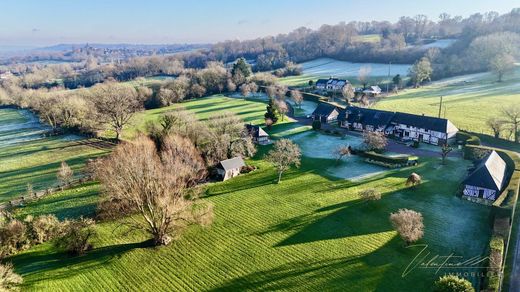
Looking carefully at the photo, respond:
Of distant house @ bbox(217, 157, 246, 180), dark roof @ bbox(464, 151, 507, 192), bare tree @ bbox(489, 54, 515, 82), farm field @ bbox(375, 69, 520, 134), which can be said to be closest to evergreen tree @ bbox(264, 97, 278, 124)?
distant house @ bbox(217, 157, 246, 180)

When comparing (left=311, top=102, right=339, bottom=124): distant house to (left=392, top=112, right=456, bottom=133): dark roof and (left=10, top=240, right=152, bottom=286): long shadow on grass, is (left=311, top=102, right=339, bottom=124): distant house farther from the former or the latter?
(left=10, top=240, right=152, bottom=286): long shadow on grass

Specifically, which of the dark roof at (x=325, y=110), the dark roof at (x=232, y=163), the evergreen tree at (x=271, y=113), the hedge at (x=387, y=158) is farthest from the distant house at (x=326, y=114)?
the dark roof at (x=232, y=163)

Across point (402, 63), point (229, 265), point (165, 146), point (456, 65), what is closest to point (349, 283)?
point (229, 265)

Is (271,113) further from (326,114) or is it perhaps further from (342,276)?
(342,276)

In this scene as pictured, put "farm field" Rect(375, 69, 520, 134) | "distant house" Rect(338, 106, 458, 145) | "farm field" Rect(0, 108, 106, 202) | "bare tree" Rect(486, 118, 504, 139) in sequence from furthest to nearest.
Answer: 1. "farm field" Rect(375, 69, 520, 134)
2. "distant house" Rect(338, 106, 458, 145)
3. "bare tree" Rect(486, 118, 504, 139)
4. "farm field" Rect(0, 108, 106, 202)
